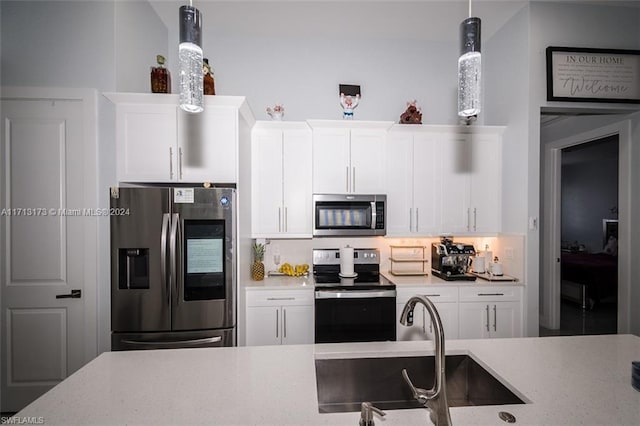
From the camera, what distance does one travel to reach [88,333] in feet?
7.33

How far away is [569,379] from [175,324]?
224 centimetres

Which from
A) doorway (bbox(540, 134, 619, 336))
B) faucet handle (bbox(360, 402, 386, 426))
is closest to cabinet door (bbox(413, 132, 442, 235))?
doorway (bbox(540, 134, 619, 336))

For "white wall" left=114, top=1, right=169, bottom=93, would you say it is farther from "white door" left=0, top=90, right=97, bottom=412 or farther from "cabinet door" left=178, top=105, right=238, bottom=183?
"cabinet door" left=178, top=105, right=238, bottom=183

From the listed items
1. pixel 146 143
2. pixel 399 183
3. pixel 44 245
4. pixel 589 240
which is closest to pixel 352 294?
pixel 399 183

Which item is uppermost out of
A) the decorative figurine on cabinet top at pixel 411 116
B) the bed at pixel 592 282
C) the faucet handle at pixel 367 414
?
the decorative figurine on cabinet top at pixel 411 116

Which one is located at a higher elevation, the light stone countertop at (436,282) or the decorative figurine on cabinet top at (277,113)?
the decorative figurine on cabinet top at (277,113)

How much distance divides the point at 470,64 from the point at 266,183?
6.86 ft

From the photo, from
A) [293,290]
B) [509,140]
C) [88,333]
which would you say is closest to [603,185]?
[509,140]

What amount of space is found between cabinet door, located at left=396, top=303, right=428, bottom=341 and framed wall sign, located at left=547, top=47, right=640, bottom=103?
7.41 feet

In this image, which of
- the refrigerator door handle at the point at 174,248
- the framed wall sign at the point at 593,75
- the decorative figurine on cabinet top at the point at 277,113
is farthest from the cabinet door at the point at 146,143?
the framed wall sign at the point at 593,75

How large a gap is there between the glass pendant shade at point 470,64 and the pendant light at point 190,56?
37.1 inches

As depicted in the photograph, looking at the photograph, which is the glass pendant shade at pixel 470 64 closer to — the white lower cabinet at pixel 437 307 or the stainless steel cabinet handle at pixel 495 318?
the white lower cabinet at pixel 437 307

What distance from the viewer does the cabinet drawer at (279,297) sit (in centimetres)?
256

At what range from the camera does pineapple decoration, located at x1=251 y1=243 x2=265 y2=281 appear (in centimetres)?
284
